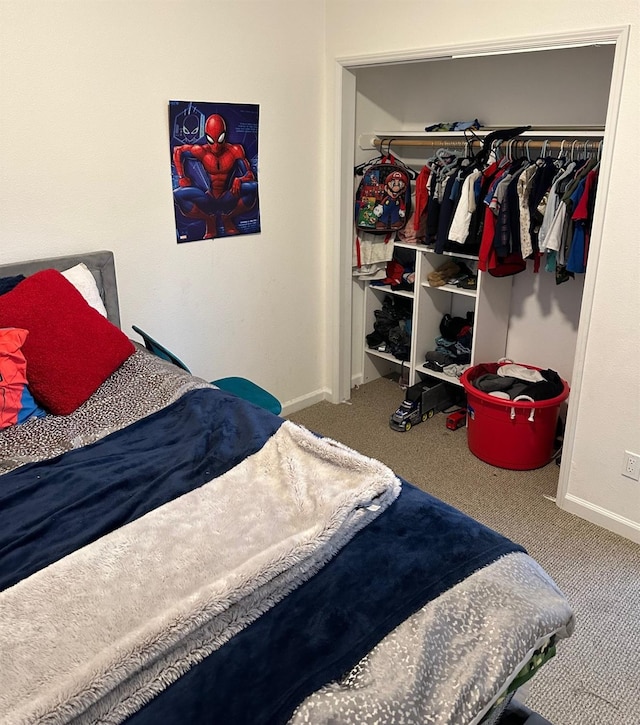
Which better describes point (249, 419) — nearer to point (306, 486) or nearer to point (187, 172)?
point (306, 486)

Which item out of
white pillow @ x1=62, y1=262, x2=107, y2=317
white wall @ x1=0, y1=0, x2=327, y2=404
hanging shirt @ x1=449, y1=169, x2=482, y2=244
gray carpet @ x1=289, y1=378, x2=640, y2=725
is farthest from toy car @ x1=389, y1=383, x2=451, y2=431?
white pillow @ x1=62, y1=262, x2=107, y2=317

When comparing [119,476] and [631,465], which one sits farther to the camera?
[631,465]

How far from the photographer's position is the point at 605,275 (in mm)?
2391

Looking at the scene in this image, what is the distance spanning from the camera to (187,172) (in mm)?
2812

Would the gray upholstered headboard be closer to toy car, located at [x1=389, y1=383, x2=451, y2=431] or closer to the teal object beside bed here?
the teal object beside bed

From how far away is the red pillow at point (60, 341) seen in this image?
6.62 feet

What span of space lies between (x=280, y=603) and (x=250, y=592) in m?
0.06

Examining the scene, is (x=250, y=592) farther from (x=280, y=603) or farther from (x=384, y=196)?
(x=384, y=196)

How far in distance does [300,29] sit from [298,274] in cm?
121

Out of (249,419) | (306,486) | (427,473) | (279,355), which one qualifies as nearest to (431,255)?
(279,355)

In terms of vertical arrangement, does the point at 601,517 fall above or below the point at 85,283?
below

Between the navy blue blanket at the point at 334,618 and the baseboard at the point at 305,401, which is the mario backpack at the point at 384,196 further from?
the navy blue blanket at the point at 334,618

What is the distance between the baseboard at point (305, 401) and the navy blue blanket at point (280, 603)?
5.45 ft

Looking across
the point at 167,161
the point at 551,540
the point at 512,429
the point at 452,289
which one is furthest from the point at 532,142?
the point at 551,540
